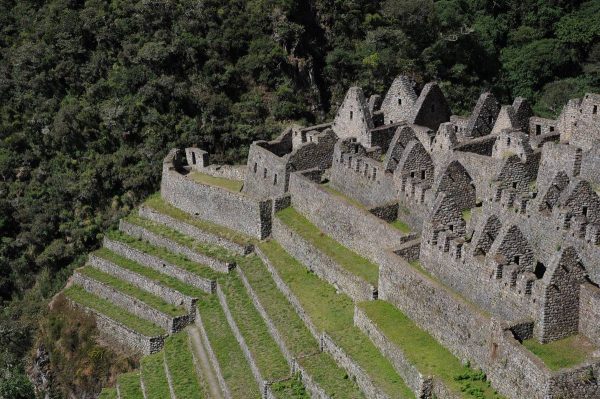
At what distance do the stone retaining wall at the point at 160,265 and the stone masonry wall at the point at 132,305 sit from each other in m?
1.54

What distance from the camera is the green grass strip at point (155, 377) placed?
3050 centimetres

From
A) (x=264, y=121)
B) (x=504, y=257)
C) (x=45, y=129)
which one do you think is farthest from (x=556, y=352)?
(x=45, y=129)

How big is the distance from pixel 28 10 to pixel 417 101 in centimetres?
3533

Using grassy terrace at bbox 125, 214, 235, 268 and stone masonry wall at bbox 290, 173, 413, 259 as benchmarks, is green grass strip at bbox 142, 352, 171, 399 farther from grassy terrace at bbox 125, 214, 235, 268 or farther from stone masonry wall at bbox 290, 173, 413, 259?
stone masonry wall at bbox 290, 173, 413, 259

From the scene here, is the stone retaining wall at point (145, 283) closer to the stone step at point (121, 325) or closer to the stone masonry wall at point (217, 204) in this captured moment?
the stone step at point (121, 325)

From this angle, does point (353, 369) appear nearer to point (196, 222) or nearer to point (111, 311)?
point (111, 311)

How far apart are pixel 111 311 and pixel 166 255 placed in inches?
128

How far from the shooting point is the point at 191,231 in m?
37.7

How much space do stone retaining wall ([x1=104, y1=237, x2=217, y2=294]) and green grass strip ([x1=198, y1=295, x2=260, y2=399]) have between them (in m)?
0.69

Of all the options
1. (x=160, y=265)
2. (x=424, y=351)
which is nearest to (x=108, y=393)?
(x=160, y=265)

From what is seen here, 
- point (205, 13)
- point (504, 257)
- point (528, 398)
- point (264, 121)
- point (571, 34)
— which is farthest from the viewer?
point (571, 34)

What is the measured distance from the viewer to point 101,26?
55.8 metres

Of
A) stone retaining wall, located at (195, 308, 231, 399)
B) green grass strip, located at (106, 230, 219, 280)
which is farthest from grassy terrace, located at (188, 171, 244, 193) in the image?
stone retaining wall, located at (195, 308, 231, 399)

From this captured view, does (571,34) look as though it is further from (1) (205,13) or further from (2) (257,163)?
(2) (257,163)
